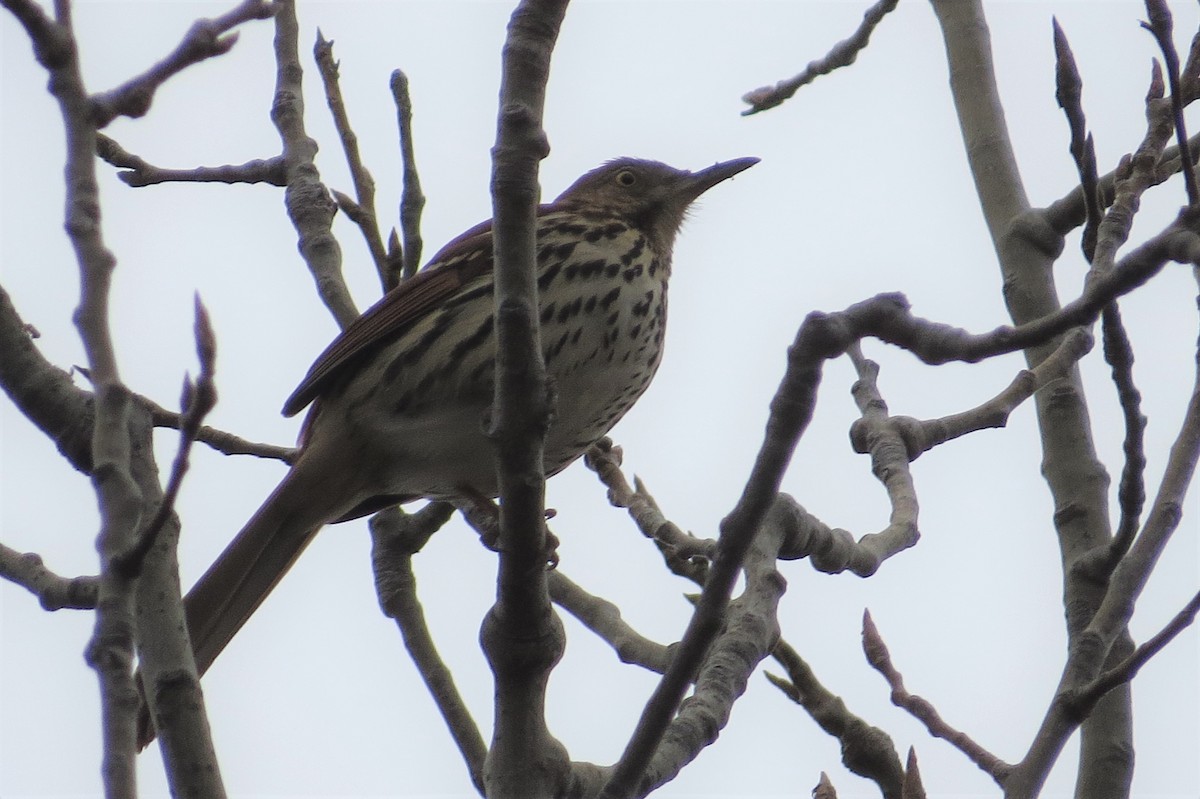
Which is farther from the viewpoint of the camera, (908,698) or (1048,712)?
(908,698)

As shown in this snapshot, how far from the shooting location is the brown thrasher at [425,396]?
15.3 feet

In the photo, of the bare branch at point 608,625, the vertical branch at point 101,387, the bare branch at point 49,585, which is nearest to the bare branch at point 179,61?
the vertical branch at point 101,387

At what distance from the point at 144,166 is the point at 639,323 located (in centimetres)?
158

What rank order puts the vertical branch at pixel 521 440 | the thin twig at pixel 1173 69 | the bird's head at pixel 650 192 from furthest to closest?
1. the bird's head at pixel 650 192
2. the thin twig at pixel 1173 69
3. the vertical branch at pixel 521 440

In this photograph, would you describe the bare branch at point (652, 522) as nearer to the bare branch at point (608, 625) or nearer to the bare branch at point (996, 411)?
the bare branch at point (608, 625)

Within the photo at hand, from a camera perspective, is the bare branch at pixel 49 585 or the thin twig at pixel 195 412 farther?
the bare branch at pixel 49 585

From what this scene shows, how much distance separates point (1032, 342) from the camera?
2234 mm

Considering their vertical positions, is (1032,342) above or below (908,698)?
below

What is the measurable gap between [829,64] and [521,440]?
2.61 m

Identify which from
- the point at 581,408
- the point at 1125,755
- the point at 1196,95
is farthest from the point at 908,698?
the point at 1196,95

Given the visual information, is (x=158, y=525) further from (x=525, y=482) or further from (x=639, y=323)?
(x=639, y=323)

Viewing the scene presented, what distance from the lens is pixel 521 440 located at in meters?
2.82

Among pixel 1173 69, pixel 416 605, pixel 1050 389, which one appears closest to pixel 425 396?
pixel 416 605

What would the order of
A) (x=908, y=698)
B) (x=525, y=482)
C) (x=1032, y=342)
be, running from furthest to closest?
(x=908, y=698) < (x=525, y=482) < (x=1032, y=342)
